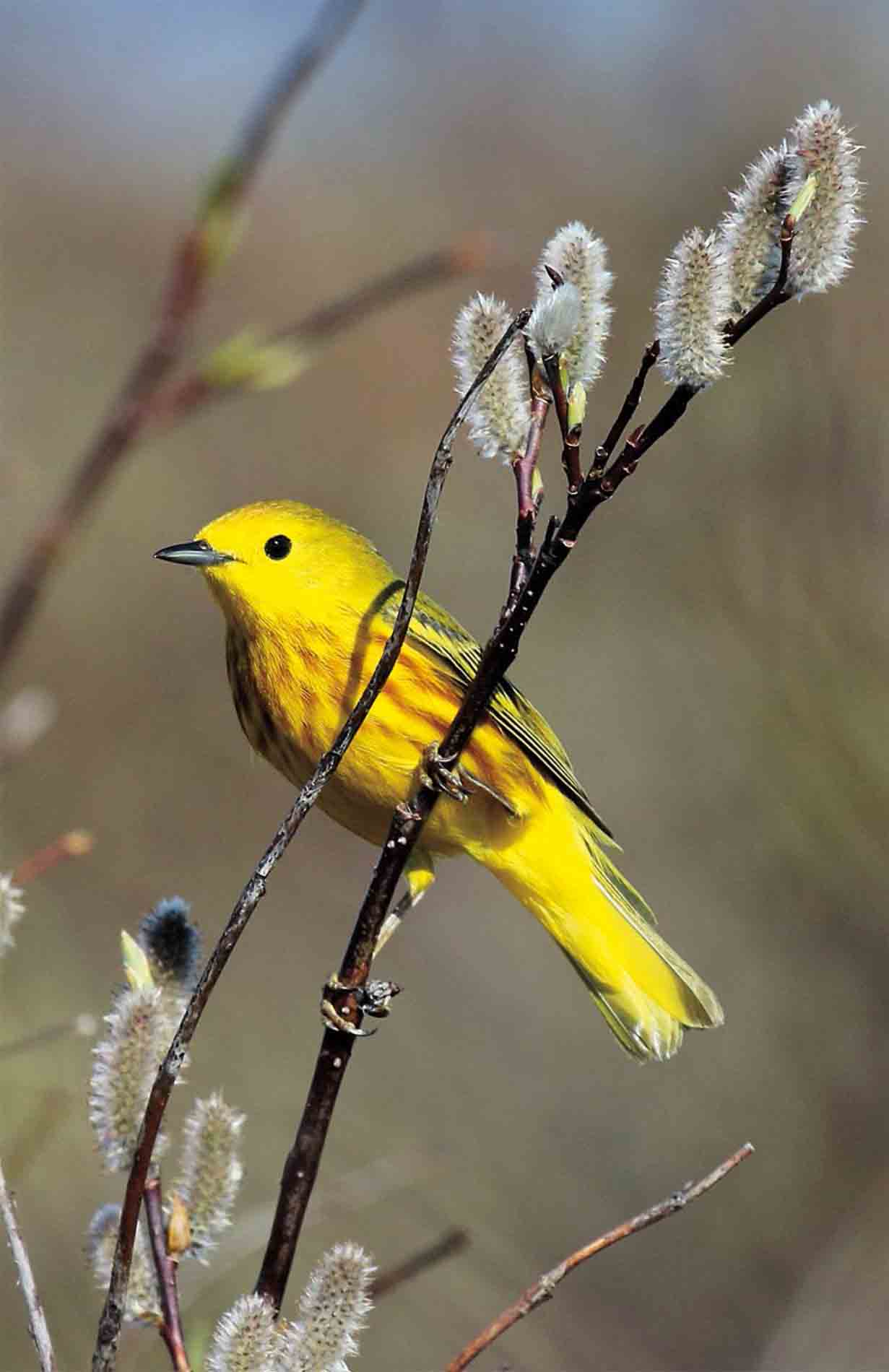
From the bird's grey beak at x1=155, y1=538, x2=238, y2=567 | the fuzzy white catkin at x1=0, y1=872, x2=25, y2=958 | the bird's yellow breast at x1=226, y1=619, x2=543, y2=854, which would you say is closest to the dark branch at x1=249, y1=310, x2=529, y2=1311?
the fuzzy white catkin at x1=0, y1=872, x2=25, y2=958

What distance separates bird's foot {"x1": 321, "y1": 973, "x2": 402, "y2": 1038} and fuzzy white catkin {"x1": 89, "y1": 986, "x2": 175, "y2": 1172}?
43 centimetres

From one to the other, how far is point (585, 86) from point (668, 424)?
25.5 feet

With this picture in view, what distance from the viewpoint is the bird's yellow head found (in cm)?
361

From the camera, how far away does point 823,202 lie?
5.84 ft

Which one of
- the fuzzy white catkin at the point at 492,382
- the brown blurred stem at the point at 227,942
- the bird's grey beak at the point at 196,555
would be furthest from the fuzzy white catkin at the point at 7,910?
the bird's grey beak at the point at 196,555

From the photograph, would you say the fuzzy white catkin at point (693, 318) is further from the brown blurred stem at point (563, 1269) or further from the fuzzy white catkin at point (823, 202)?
the brown blurred stem at point (563, 1269)

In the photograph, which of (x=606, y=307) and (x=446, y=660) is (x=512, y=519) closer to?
(x=446, y=660)

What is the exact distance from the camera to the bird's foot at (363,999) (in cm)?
244

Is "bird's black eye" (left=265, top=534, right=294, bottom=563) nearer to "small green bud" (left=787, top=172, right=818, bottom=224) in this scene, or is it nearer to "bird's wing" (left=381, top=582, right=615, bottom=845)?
"bird's wing" (left=381, top=582, right=615, bottom=845)

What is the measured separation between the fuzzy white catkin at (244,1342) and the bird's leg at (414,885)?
1.83 metres

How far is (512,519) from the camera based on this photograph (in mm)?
7727

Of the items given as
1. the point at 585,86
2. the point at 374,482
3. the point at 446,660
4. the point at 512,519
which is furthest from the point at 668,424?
the point at 585,86

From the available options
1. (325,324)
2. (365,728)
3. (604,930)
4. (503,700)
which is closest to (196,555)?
(365,728)

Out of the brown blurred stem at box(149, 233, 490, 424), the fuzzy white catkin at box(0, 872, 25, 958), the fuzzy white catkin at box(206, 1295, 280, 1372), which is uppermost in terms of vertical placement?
the brown blurred stem at box(149, 233, 490, 424)
